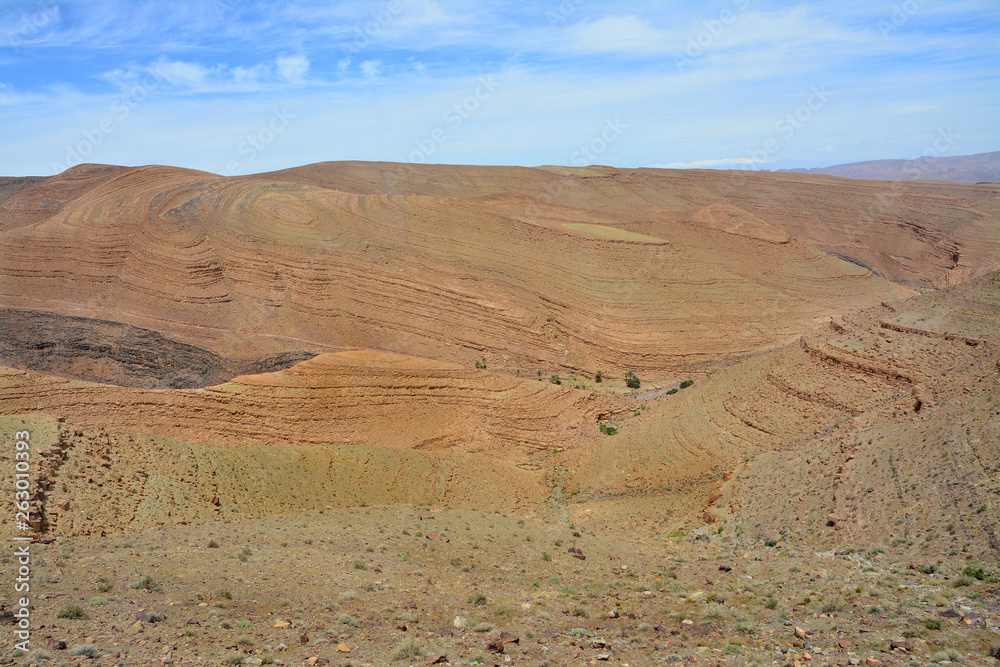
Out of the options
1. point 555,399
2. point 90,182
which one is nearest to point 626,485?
point 555,399

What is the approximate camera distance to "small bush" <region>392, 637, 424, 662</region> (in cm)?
820

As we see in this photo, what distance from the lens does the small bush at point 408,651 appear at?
820 cm

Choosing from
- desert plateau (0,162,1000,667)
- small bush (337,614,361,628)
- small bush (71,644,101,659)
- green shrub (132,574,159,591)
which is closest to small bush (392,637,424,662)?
desert plateau (0,162,1000,667)

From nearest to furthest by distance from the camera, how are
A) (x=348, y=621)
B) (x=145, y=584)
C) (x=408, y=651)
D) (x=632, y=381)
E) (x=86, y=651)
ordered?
(x=86, y=651)
(x=408, y=651)
(x=348, y=621)
(x=145, y=584)
(x=632, y=381)

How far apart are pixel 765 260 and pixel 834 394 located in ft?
97.4

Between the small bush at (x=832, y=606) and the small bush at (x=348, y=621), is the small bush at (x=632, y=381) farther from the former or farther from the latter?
the small bush at (x=348, y=621)

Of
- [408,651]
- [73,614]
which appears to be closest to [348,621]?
[408,651]

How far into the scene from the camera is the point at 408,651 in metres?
8.28

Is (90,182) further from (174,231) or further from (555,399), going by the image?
(555,399)

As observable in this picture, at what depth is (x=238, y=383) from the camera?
76.4 feet

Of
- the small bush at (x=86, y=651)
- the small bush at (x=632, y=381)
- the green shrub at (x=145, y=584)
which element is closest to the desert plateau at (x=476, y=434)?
the small bush at (x=86, y=651)

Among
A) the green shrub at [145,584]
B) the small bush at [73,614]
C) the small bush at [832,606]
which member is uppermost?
the small bush at [73,614]

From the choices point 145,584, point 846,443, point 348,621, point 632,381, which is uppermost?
point 145,584

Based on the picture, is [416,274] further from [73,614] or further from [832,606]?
[832,606]
